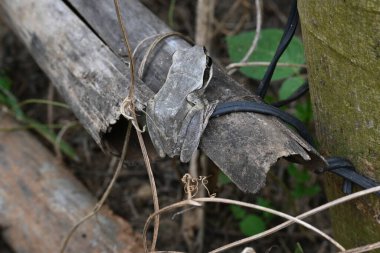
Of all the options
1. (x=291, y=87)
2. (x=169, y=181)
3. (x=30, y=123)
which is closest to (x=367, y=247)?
(x=291, y=87)

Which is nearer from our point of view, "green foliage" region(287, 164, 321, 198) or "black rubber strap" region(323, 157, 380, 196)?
"black rubber strap" region(323, 157, 380, 196)

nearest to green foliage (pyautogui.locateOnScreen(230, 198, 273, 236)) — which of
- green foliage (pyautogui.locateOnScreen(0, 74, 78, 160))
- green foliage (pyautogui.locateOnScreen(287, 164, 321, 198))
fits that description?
green foliage (pyautogui.locateOnScreen(287, 164, 321, 198))

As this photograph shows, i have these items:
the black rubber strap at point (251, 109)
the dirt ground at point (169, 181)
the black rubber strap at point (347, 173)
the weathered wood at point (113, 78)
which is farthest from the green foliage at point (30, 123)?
the black rubber strap at point (347, 173)

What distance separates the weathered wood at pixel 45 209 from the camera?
5.25 feet

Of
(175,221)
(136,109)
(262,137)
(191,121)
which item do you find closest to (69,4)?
(136,109)

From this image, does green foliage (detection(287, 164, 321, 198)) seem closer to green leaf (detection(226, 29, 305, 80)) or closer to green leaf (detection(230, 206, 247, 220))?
green leaf (detection(230, 206, 247, 220))

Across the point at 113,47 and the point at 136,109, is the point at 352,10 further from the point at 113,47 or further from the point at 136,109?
the point at 113,47

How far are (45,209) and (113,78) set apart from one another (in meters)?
0.71

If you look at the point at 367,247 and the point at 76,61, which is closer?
the point at 367,247

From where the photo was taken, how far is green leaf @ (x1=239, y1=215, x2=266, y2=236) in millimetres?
1743

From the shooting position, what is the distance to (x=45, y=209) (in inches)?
67.6

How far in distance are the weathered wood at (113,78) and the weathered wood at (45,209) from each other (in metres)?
0.47

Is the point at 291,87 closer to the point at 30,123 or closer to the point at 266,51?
the point at 266,51

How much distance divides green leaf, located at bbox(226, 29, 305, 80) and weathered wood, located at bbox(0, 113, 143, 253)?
57 centimetres
